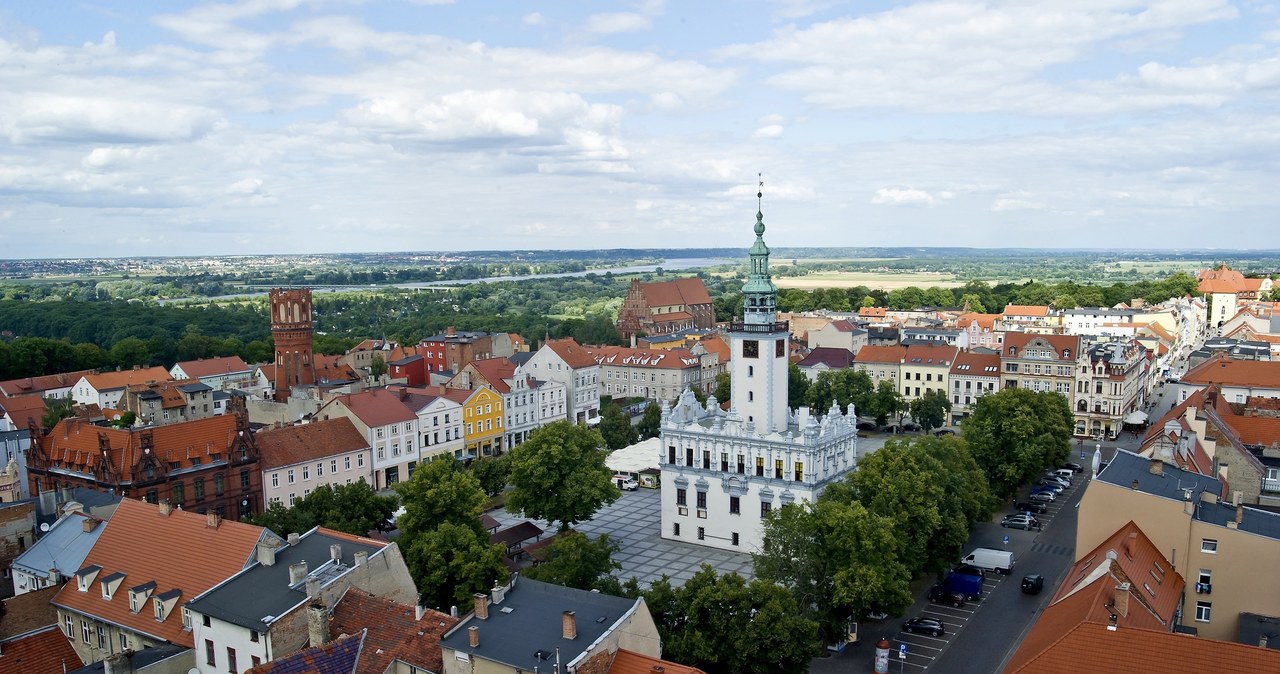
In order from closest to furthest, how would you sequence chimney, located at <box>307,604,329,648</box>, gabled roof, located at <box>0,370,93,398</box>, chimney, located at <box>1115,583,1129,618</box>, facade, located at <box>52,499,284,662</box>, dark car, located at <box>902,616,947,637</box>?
1. chimney, located at <box>1115,583,1129,618</box>
2. chimney, located at <box>307,604,329,648</box>
3. facade, located at <box>52,499,284,662</box>
4. dark car, located at <box>902,616,947,637</box>
5. gabled roof, located at <box>0,370,93,398</box>

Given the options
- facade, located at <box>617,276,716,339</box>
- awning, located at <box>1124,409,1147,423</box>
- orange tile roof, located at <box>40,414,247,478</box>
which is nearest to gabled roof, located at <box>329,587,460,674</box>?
orange tile roof, located at <box>40,414,247,478</box>

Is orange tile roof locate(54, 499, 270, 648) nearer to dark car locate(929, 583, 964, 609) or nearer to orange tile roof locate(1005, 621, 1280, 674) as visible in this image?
orange tile roof locate(1005, 621, 1280, 674)

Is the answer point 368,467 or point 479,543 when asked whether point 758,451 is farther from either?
point 368,467

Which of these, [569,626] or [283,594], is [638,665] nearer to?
[569,626]

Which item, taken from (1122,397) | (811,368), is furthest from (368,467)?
(1122,397)

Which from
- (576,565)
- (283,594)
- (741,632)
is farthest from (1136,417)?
(283,594)

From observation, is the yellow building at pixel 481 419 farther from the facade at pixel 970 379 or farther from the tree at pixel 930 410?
the facade at pixel 970 379
